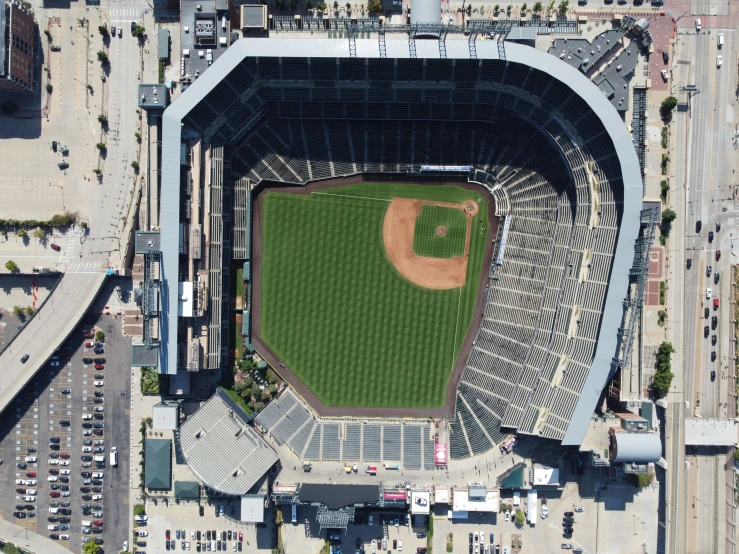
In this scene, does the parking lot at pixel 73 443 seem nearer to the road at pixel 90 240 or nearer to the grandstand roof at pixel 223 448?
the road at pixel 90 240

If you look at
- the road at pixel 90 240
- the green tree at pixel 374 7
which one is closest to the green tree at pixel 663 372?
the green tree at pixel 374 7

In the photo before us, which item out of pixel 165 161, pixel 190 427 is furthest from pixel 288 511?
pixel 165 161

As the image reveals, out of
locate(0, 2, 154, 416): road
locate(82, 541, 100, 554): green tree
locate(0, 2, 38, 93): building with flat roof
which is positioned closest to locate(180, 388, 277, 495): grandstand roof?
locate(82, 541, 100, 554): green tree

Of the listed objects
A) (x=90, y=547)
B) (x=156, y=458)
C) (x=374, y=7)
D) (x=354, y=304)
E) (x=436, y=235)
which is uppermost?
(x=374, y=7)

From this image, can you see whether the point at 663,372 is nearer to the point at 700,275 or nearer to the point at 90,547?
the point at 700,275

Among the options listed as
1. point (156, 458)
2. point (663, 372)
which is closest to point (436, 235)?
point (663, 372)
